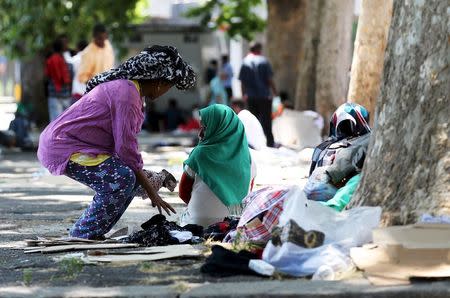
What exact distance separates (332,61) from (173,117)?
10.1 m

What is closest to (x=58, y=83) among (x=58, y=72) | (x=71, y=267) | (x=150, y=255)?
(x=58, y=72)

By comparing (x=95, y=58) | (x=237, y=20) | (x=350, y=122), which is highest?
(x=350, y=122)

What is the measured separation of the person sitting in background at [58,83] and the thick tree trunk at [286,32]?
19.9ft

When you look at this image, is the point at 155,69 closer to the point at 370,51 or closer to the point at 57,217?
the point at 57,217

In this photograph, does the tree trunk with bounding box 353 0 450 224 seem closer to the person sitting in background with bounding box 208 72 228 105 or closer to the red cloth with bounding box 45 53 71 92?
the red cloth with bounding box 45 53 71 92

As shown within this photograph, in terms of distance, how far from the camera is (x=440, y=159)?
23.8ft

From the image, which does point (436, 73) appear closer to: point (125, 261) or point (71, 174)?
point (125, 261)

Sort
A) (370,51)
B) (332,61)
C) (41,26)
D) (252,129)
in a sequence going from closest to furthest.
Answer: (252,129) < (370,51) < (332,61) < (41,26)

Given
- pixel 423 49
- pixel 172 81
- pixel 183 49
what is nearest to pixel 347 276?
pixel 423 49

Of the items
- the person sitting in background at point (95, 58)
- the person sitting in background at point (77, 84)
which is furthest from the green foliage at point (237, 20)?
the person sitting in background at point (95, 58)

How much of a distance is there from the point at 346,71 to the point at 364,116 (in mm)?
12130

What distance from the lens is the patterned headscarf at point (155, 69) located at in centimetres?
870

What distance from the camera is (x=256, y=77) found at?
20.5 metres

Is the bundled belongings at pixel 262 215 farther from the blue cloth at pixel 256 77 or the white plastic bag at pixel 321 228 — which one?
the blue cloth at pixel 256 77
